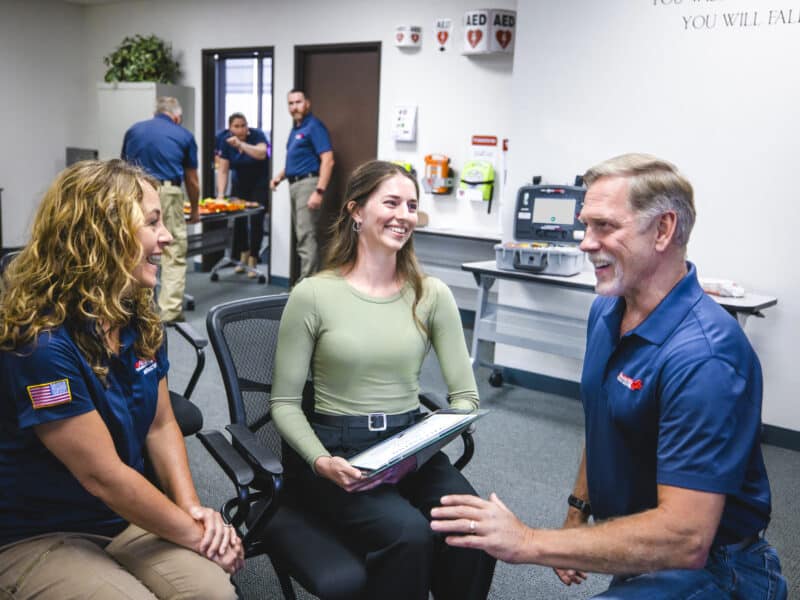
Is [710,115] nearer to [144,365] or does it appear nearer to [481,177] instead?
[481,177]

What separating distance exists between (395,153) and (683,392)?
457cm

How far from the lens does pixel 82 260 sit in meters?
1.32

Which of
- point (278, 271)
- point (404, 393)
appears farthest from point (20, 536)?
point (278, 271)

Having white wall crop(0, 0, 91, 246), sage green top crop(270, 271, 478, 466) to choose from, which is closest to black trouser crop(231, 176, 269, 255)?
white wall crop(0, 0, 91, 246)

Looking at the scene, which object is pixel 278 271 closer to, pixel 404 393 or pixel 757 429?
pixel 404 393

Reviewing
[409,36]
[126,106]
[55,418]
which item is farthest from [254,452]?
[126,106]

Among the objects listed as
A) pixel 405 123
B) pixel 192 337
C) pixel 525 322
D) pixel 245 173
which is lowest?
pixel 525 322

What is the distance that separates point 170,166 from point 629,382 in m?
4.16

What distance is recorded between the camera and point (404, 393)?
1769mm

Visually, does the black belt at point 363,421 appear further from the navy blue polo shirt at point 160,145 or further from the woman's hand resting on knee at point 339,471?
the navy blue polo shirt at point 160,145

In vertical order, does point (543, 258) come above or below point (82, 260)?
below

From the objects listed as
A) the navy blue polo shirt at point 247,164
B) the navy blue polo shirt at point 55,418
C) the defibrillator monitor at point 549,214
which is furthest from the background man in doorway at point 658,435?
the navy blue polo shirt at point 247,164

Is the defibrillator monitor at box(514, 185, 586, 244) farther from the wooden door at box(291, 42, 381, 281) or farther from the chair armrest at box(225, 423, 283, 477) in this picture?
the chair armrest at box(225, 423, 283, 477)

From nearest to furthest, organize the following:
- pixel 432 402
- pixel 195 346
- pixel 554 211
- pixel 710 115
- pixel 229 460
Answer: pixel 229 460
pixel 432 402
pixel 195 346
pixel 710 115
pixel 554 211
